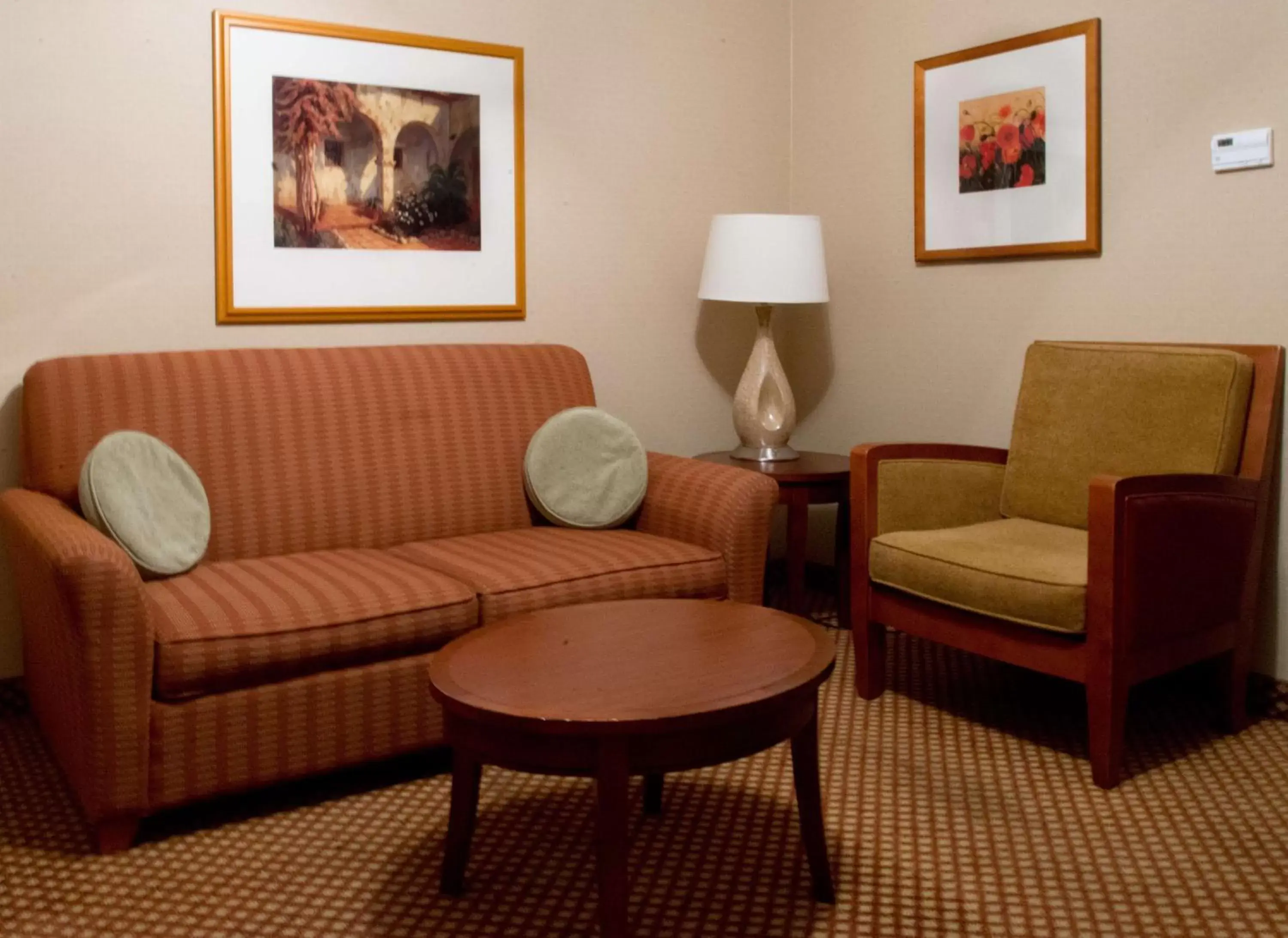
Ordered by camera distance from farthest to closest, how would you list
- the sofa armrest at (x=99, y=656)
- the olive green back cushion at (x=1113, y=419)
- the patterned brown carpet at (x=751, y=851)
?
Answer: the olive green back cushion at (x=1113, y=419), the sofa armrest at (x=99, y=656), the patterned brown carpet at (x=751, y=851)

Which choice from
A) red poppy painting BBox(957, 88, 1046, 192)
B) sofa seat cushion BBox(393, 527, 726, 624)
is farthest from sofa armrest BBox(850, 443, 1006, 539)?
red poppy painting BBox(957, 88, 1046, 192)

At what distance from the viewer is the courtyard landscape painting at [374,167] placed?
10.7 ft

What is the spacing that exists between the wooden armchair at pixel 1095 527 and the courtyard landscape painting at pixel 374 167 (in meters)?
1.41

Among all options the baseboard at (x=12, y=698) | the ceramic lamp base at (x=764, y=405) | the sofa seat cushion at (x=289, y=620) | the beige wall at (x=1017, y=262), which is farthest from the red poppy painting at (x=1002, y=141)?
the baseboard at (x=12, y=698)

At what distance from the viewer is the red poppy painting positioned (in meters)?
3.42

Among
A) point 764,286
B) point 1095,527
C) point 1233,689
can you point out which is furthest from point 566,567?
point 1233,689

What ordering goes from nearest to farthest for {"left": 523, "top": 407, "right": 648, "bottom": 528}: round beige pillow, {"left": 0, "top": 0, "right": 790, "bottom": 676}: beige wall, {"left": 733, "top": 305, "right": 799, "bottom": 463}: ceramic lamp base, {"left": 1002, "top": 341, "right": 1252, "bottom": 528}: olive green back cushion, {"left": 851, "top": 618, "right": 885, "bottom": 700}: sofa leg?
{"left": 1002, "top": 341, "right": 1252, "bottom": 528}: olive green back cushion → {"left": 0, "top": 0, "right": 790, "bottom": 676}: beige wall → {"left": 851, "top": 618, "right": 885, "bottom": 700}: sofa leg → {"left": 523, "top": 407, "right": 648, "bottom": 528}: round beige pillow → {"left": 733, "top": 305, "right": 799, "bottom": 463}: ceramic lamp base

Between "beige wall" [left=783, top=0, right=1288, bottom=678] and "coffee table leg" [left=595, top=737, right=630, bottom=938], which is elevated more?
"beige wall" [left=783, top=0, right=1288, bottom=678]

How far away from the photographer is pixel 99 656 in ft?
7.13

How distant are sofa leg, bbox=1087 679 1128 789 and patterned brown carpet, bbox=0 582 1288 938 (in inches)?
1.6

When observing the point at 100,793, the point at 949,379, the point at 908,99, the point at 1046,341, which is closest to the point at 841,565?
the point at 949,379

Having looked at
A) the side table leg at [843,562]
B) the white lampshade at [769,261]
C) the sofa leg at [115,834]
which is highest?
the white lampshade at [769,261]

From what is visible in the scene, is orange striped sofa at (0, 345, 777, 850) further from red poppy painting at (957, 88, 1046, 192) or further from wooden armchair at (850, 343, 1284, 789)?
red poppy painting at (957, 88, 1046, 192)

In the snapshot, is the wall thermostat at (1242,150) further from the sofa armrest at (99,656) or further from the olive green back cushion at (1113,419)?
the sofa armrest at (99,656)
